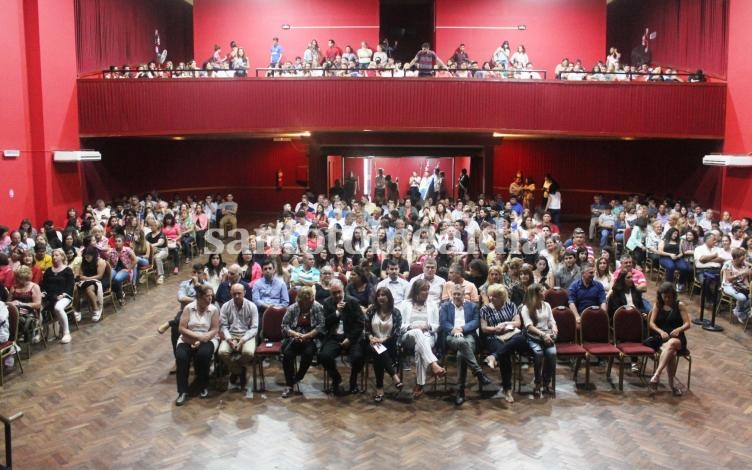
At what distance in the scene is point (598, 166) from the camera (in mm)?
18844

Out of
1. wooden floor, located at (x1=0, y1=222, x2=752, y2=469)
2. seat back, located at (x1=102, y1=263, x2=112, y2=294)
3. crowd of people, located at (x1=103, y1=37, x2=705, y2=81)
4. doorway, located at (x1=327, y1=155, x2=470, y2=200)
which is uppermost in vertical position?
crowd of people, located at (x1=103, y1=37, x2=705, y2=81)

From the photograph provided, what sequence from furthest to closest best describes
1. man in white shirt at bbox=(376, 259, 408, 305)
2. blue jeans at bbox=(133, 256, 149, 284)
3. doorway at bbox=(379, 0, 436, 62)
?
doorway at bbox=(379, 0, 436, 62) < blue jeans at bbox=(133, 256, 149, 284) < man in white shirt at bbox=(376, 259, 408, 305)

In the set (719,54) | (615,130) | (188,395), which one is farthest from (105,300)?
(719,54)

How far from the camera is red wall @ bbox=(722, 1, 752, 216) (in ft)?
42.7

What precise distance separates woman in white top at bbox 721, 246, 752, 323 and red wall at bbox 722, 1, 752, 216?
14.8 feet

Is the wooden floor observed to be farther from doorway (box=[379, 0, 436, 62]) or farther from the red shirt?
doorway (box=[379, 0, 436, 62])

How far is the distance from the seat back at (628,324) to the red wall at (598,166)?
9963mm

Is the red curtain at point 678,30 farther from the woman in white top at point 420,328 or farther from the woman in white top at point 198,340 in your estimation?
the woman in white top at point 198,340

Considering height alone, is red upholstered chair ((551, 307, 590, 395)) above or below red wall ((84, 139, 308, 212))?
below

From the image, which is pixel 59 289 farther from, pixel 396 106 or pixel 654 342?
pixel 396 106

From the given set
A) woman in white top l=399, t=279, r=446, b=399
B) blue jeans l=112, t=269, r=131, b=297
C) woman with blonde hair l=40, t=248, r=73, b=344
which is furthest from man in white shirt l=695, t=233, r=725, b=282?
woman with blonde hair l=40, t=248, r=73, b=344

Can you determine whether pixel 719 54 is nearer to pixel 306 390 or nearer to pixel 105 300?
pixel 306 390

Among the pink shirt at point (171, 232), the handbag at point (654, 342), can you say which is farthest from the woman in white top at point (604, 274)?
the pink shirt at point (171, 232)

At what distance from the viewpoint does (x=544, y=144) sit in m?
19.4
